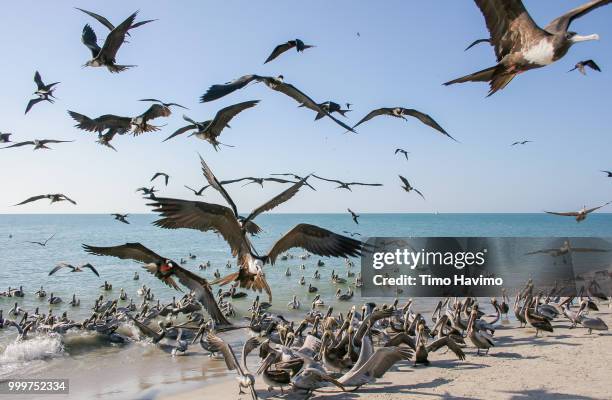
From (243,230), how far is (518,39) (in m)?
3.74

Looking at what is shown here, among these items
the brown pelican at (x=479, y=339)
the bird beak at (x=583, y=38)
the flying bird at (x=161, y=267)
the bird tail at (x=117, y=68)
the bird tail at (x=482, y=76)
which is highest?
the bird tail at (x=117, y=68)

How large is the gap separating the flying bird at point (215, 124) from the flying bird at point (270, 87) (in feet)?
1.20

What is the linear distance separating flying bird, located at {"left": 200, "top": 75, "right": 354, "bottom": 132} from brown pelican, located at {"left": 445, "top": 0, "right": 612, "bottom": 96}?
2055 millimetres

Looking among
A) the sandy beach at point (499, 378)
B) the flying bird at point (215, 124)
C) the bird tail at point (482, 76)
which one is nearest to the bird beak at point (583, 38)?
the bird tail at point (482, 76)

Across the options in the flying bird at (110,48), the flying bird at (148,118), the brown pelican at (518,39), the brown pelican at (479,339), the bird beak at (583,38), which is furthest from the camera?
the brown pelican at (479,339)

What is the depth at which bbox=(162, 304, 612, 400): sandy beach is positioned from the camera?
882 centimetres

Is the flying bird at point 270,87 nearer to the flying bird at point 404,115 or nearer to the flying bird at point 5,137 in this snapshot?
the flying bird at point 404,115

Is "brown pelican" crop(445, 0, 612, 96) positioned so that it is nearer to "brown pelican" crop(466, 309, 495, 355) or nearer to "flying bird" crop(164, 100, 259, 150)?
"flying bird" crop(164, 100, 259, 150)

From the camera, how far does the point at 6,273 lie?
41094 millimetres

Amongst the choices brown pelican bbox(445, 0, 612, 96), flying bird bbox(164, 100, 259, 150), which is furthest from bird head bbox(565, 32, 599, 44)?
flying bird bbox(164, 100, 259, 150)

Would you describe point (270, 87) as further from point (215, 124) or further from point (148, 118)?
point (148, 118)

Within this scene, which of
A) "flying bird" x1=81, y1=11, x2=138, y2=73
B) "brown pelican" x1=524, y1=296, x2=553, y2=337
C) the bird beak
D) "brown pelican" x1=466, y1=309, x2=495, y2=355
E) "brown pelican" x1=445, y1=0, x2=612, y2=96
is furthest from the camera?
"brown pelican" x1=524, y1=296, x2=553, y2=337

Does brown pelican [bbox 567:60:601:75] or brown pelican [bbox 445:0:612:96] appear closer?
brown pelican [bbox 445:0:612:96]

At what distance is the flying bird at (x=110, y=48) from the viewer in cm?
856
